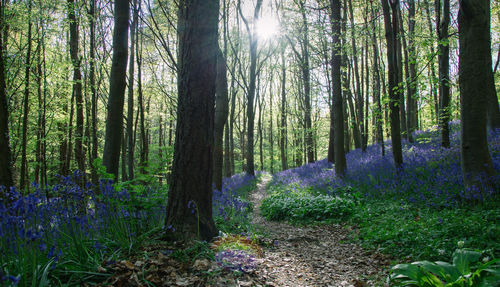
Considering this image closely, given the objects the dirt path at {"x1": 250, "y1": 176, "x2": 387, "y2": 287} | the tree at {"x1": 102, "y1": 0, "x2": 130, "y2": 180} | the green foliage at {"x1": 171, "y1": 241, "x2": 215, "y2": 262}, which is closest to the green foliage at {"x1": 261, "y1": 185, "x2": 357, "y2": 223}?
the dirt path at {"x1": 250, "y1": 176, "x2": 387, "y2": 287}

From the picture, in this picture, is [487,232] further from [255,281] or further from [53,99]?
[53,99]

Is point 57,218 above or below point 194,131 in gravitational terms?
below

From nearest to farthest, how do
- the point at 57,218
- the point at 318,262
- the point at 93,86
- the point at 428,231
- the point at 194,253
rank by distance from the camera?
the point at 57,218 → the point at 194,253 → the point at 428,231 → the point at 318,262 → the point at 93,86

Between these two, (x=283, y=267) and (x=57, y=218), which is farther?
(x=283, y=267)

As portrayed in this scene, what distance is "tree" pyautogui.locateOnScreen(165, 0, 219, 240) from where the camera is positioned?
135 inches

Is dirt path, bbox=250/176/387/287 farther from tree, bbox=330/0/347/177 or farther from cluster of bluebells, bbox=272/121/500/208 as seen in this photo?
tree, bbox=330/0/347/177

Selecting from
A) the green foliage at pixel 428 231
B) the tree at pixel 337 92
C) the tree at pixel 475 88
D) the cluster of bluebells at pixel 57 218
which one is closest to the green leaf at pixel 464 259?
the green foliage at pixel 428 231

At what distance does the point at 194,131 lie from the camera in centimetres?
346

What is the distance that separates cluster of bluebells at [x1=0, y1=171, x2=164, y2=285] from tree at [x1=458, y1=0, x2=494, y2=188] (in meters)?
5.69

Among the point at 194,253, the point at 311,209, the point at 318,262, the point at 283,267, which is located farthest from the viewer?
the point at 311,209

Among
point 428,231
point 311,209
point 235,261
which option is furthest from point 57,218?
point 311,209

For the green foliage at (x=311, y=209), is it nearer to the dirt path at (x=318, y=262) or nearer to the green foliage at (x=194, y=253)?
the dirt path at (x=318, y=262)

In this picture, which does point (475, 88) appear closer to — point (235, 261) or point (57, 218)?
point (235, 261)

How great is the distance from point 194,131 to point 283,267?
2280 mm
